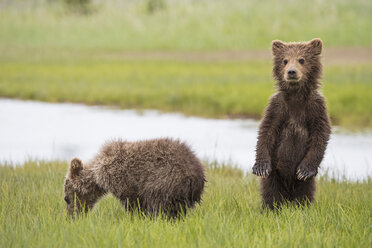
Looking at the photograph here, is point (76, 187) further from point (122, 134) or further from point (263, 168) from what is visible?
point (122, 134)

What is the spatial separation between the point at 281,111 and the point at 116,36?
26.8 metres

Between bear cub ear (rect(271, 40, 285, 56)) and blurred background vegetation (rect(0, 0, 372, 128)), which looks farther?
blurred background vegetation (rect(0, 0, 372, 128))

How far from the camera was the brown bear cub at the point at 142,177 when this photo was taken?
5523 millimetres

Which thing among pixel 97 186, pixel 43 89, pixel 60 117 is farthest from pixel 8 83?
pixel 97 186

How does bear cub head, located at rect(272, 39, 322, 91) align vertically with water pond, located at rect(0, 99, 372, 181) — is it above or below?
above

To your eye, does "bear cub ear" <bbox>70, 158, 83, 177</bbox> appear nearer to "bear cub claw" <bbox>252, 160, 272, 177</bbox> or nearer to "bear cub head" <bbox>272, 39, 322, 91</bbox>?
"bear cub claw" <bbox>252, 160, 272, 177</bbox>

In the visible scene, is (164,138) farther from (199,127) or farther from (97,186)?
(199,127)

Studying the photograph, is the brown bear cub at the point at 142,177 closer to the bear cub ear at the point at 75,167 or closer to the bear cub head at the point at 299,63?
the bear cub ear at the point at 75,167

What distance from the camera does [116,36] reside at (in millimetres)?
31766

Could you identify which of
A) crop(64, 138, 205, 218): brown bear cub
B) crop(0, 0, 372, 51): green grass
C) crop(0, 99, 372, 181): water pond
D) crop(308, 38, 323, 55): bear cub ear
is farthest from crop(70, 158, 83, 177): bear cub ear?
crop(0, 0, 372, 51): green grass

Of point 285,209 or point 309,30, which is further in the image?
point 309,30

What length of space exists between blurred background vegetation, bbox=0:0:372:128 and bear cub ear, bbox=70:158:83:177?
9216 mm

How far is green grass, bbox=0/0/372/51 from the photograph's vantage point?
28828 mm

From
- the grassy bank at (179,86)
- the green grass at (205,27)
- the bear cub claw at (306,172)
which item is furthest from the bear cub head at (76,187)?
the green grass at (205,27)
